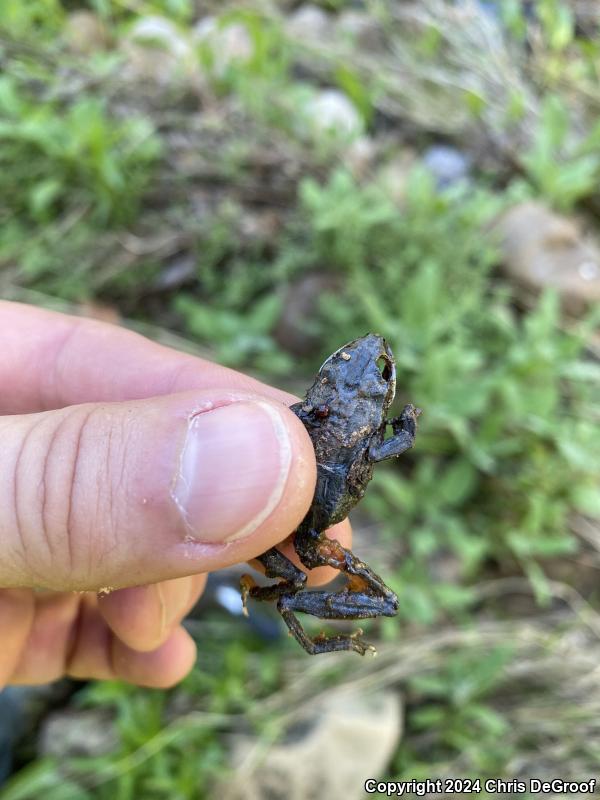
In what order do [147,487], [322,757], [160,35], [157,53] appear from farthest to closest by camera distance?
[157,53], [160,35], [322,757], [147,487]

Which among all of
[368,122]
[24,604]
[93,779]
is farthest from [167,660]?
[368,122]

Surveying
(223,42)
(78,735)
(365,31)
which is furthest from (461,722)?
(365,31)

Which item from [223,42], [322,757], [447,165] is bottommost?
[322,757]

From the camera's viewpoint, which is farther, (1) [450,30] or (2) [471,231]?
(1) [450,30]

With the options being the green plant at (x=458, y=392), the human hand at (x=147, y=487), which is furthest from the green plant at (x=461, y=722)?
the human hand at (x=147, y=487)

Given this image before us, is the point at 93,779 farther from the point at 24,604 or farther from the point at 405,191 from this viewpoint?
the point at 405,191

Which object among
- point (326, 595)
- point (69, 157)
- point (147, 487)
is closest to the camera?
point (147, 487)

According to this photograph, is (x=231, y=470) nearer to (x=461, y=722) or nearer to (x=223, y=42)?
(x=461, y=722)

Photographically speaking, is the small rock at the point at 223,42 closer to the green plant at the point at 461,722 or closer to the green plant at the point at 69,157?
the green plant at the point at 69,157

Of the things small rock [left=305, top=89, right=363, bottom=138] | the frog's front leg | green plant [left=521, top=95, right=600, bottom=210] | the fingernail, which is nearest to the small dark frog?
the frog's front leg
